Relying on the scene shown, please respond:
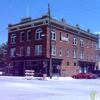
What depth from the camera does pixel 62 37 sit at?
45562 mm

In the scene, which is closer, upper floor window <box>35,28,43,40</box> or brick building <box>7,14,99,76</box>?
brick building <box>7,14,99,76</box>

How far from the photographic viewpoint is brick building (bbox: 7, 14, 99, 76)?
4219 centimetres

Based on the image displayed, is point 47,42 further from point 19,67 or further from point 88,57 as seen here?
point 88,57

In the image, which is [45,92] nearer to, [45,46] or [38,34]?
[45,46]

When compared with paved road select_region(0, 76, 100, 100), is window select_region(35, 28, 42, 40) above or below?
above

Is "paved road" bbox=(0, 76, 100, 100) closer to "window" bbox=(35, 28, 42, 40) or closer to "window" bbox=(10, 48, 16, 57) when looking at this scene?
"window" bbox=(35, 28, 42, 40)

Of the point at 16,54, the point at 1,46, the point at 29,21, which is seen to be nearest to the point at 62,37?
the point at 29,21

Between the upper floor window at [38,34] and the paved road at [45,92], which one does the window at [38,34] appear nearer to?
the upper floor window at [38,34]

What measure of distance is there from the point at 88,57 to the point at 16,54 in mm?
20548

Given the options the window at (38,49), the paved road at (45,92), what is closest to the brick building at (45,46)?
the window at (38,49)

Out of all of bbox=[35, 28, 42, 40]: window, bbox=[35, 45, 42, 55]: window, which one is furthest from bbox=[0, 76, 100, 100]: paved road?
bbox=[35, 28, 42, 40]: window

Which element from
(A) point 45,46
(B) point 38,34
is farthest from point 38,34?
(A) point 45,46

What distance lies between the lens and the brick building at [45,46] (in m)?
42.2

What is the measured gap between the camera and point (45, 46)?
41.2 meters
